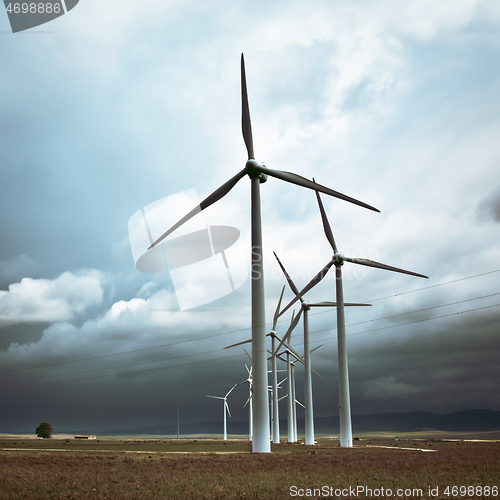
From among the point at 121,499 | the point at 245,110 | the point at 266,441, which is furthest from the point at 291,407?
the point at 121,499

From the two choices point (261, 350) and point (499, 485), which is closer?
point (499, 485)

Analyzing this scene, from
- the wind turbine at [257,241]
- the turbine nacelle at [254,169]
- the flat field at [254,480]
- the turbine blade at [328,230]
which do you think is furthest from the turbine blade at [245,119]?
the flat field at [254,480]

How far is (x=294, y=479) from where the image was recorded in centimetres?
2758

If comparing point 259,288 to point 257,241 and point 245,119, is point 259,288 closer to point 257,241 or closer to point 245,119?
point 257,241

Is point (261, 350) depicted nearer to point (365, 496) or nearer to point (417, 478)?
point (417, 478)

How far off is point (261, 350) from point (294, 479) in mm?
17069

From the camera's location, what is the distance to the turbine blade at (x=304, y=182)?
4975cm

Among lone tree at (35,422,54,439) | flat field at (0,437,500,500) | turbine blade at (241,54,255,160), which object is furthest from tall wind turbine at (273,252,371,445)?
lone tree at (35,422,54,439)

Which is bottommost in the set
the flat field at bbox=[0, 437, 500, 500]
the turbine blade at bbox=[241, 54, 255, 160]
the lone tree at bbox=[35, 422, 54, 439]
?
the lone tree at bbox=[35, 422, 54, 439]

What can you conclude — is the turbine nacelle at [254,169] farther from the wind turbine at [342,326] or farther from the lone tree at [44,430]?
the lone tree at [44,430]

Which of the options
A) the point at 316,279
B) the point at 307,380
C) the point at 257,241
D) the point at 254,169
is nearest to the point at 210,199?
the point at 254,169

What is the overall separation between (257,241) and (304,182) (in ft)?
32.9

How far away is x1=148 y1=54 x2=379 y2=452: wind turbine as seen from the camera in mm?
43125

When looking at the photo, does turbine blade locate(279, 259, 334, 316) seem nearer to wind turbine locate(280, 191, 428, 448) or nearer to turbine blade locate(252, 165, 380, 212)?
wind turbine locate(280, 191, 428, 448)
